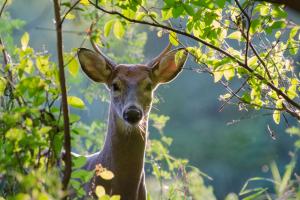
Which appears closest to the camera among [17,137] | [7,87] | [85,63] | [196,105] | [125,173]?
[17,137]

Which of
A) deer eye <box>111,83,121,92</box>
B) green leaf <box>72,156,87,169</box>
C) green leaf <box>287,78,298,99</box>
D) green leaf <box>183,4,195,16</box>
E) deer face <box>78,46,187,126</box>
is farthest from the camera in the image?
deer eye <box>111,83,121,92</box>


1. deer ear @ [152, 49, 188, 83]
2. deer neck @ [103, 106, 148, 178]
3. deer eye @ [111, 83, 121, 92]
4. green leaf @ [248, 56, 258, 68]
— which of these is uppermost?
green leaf @ [248, 56, 258, 68]

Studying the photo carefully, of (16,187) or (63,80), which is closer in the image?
(63,80)

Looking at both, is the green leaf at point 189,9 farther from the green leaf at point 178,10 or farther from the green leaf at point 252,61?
the green leaf at point 252,61

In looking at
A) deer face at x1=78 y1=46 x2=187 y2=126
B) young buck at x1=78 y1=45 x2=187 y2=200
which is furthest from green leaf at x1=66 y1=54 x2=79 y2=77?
deer face at x1=78 y1=46 x2=187 y2=126

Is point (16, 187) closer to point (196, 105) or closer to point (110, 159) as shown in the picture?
point (110, 159)

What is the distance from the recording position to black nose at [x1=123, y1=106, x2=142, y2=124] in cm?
520

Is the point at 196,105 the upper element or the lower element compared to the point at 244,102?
lower

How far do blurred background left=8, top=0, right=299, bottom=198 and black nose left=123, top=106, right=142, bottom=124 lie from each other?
12278mm

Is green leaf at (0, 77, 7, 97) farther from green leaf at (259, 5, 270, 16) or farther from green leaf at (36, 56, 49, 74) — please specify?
green leaf at (259, 5, 270, 16)

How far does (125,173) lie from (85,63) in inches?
38.8

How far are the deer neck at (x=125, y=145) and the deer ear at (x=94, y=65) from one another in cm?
47

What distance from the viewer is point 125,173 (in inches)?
211

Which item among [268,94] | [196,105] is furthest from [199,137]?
[268,94]
